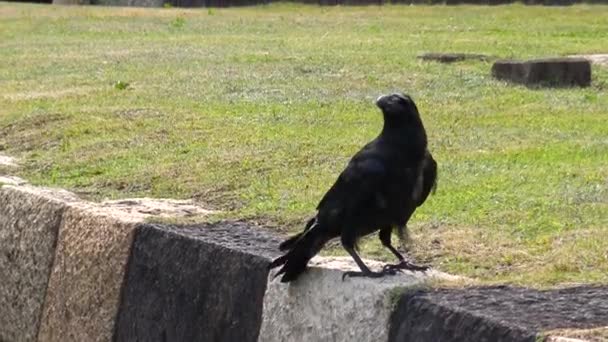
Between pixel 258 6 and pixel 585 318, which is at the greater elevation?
pixel 585 318

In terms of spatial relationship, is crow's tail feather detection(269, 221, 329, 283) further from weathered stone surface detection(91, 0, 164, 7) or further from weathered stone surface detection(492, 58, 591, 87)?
weathered stone surface detection(91, 0, 164, 7)

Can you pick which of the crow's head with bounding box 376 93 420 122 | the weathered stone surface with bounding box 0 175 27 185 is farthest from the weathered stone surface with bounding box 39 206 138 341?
the crow's head with bounding box 376 93 420 122

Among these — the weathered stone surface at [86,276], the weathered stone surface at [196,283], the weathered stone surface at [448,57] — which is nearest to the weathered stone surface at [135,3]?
the weathered stone surface at [448,57]

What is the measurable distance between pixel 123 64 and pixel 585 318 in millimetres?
11715

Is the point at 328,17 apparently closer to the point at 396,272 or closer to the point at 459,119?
the point at 459,119

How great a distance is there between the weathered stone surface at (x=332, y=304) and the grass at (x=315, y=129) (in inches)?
18.6

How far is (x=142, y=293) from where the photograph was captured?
21.3 feet

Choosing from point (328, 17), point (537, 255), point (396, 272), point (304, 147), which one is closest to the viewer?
point (396, 272)

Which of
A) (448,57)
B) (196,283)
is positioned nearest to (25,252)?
(196,283)

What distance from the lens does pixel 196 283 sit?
19.9 feet

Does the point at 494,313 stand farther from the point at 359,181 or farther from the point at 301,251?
the point at 301,251

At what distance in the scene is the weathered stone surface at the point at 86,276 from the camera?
22.0 feet

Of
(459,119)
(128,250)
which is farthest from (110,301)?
(459,119)

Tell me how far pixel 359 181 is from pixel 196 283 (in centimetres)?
129
